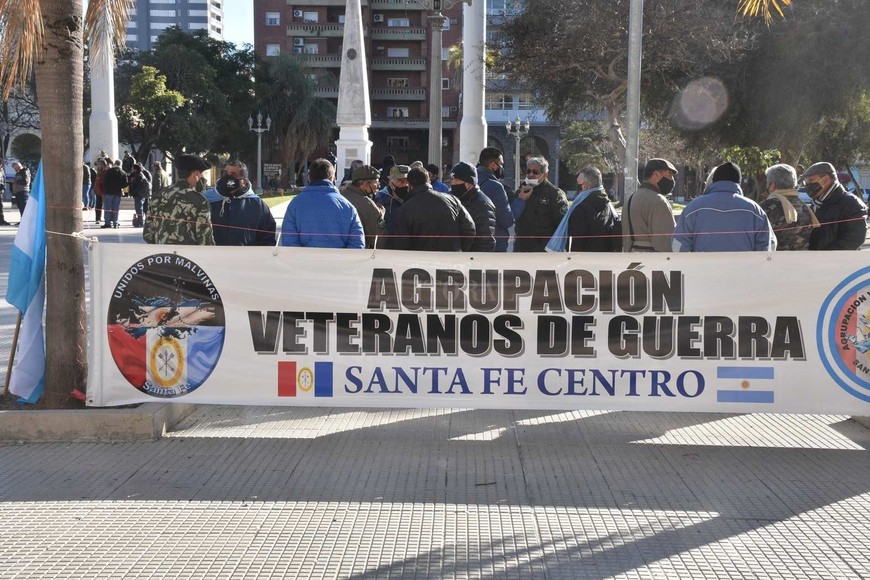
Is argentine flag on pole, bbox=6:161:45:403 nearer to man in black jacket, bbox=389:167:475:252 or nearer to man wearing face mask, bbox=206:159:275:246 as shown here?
man wearing face mask, bbox=206:159:275:246

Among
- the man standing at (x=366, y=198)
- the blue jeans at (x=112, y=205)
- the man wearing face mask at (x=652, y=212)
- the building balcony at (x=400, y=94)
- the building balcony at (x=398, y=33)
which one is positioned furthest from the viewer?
the building balcony at (x=398, y=33)

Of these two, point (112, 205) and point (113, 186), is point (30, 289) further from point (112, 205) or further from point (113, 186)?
point (112, 205)


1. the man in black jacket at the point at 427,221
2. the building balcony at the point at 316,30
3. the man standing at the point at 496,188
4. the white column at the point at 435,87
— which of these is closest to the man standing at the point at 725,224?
the man in black jacket at the point at 427,221

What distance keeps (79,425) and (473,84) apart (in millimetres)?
20348

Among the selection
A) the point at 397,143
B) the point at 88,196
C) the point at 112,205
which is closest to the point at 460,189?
the point at 112,205

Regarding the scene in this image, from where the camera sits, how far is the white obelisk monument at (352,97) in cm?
2698

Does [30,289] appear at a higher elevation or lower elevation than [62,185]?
lower

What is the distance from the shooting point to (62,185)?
705cm

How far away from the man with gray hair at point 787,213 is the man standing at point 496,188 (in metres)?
3.13

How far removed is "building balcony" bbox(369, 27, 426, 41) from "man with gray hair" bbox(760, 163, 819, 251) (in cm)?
8175

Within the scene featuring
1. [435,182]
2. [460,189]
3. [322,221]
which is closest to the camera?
[322,221]

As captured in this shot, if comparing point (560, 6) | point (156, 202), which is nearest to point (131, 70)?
point (560, 6)

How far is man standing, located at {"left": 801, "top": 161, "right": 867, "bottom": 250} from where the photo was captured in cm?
807

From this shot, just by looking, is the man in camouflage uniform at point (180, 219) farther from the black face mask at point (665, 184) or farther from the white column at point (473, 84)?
the white column at point (473, 84)
